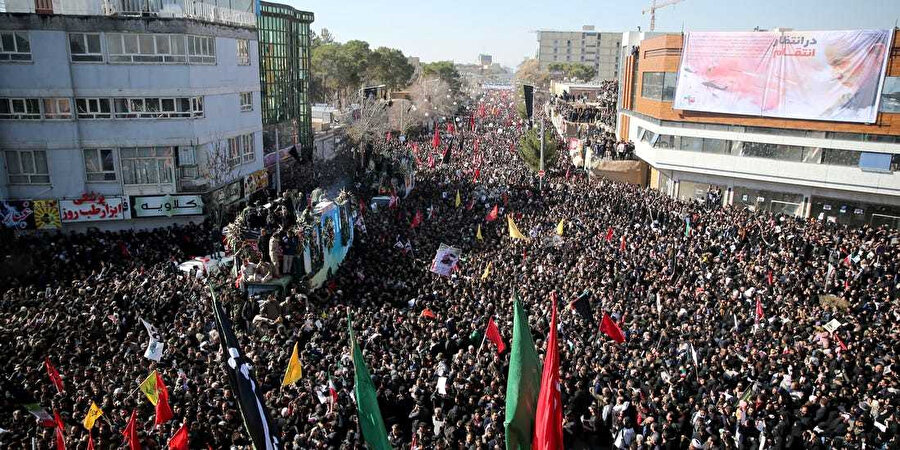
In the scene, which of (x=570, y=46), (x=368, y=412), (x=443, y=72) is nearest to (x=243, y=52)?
(x=368, y=412)

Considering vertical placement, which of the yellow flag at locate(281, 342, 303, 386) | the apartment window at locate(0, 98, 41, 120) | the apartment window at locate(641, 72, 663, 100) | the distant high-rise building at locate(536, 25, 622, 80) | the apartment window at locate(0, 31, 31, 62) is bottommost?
the yellow flag at locate(281, 342, 303, 386)

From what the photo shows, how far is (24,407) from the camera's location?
11898 mm

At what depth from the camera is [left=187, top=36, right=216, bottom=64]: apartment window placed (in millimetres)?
25578

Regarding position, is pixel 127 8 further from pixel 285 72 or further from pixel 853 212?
pixel 853 212

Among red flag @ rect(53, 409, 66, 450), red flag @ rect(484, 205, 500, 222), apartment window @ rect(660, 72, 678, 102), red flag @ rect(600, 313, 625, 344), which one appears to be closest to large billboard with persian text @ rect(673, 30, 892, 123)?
apartment window @ rect(660, 72, 678, 102)

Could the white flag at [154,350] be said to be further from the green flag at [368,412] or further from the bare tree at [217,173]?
the bare tree at [217,173]

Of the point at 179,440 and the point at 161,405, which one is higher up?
the point at 179,440

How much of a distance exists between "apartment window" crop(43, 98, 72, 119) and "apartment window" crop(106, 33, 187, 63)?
229 cm

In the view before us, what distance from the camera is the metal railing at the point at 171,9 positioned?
2498 centimetres

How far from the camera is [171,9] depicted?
84.9 feet

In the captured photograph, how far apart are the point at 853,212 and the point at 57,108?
109ft

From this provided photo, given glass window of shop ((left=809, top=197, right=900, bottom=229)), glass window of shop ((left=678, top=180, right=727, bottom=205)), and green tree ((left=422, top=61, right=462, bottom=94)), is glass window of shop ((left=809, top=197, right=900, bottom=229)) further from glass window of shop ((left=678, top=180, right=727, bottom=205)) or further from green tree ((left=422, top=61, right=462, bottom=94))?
green tree ((left=422, top=61, right=462, bottom=94))

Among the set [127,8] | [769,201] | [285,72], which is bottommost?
[769,201]

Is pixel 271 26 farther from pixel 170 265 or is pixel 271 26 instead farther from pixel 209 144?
pixel 170 265
